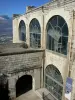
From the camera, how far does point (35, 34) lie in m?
16.9

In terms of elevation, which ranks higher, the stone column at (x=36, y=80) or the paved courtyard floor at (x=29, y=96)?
the stone column at (x=36, y=80)

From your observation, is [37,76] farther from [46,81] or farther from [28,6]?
[28,6]

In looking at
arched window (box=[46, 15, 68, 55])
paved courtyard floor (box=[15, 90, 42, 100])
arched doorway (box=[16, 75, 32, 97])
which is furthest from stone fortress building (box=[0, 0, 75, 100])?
paved courtyard floor (box=[15, 90, 42, 100])

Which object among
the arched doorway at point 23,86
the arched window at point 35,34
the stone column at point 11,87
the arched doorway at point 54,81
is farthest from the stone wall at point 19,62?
the arched doorway at point 23,86

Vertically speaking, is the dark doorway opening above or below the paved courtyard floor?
above

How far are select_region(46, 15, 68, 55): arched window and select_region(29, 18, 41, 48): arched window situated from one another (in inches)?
76.4

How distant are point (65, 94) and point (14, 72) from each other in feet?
18.3

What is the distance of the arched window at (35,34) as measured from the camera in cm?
1620

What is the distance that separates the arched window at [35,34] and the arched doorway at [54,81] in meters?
3.53

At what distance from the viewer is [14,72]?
14094 millimetres

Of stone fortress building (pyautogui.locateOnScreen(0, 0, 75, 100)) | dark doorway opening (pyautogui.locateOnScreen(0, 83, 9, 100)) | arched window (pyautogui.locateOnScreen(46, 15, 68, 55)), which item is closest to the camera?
stone fortress building (pyautogui.locateOnScreen(0, 0, 75, 100))

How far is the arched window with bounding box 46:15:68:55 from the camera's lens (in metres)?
11.9

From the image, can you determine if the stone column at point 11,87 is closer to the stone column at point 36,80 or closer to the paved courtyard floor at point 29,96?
the paved courtyard floor at point 29,96

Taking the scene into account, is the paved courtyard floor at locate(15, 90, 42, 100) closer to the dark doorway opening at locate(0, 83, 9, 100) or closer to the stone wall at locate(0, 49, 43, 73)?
the dark doorway opening at locate(0, 83, 9, 100)
